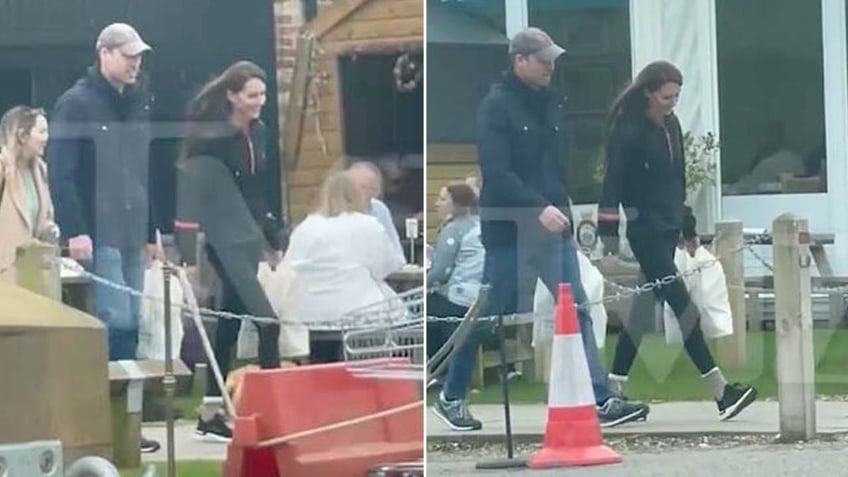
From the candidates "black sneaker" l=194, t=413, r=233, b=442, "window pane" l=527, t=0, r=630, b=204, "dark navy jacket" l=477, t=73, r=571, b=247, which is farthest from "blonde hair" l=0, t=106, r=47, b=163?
"window pane" l=527, t=0, r=630, b=204

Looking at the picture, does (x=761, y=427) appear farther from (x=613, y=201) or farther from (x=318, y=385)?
(x=318, y=385)

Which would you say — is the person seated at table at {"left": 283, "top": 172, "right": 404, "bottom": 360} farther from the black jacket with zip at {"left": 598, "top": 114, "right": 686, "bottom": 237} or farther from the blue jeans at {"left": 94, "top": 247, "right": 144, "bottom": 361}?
the black jacket with zip at {"left": 598, "top": 114, "right": 686, "bottom": 237}

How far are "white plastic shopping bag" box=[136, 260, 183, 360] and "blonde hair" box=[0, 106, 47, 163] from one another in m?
0.35

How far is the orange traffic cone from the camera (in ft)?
11.5

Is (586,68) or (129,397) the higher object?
(586,68)

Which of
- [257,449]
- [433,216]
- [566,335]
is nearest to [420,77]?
[433,216]

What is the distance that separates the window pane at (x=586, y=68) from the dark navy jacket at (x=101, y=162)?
2.67 ft

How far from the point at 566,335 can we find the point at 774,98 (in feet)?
2.10

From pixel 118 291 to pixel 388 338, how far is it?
0.53 m

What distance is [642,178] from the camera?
357cm

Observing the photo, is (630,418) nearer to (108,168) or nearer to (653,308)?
(653,308)

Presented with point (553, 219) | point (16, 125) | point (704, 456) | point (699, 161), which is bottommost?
point (704, 456)

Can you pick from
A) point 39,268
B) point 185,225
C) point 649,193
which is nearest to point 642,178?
point 649,193

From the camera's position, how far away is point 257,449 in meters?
3.51
